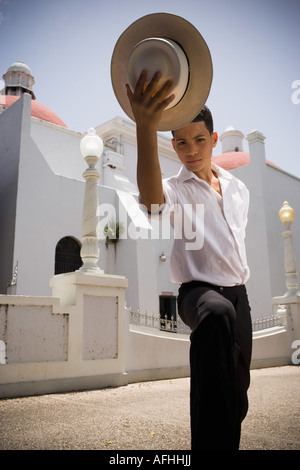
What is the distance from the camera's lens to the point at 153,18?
1.70 meters

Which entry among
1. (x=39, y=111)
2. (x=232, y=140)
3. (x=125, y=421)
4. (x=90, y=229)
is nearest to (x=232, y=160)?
(x=232, y=140)

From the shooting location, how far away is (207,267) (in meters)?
1.85

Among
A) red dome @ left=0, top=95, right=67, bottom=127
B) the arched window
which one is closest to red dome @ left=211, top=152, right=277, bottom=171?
red dome @ left=0, top=95, right=67, bottom=127

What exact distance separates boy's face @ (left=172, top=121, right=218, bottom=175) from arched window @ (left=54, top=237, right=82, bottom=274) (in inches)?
428

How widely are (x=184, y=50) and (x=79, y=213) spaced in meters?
11.5

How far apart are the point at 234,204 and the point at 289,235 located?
9011 mm

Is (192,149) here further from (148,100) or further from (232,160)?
(232,160)

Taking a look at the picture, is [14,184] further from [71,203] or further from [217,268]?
[217,268]

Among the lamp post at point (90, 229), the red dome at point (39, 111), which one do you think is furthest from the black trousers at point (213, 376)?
the red dome at point (39, 111)

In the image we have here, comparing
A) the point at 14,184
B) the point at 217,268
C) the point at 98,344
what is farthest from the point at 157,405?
the point at 14,184

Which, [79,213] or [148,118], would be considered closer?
[148,118]

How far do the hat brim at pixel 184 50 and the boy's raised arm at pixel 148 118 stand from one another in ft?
0.48

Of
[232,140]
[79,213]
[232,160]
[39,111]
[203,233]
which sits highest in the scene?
[232,140]

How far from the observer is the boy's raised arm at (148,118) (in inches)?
60.4
